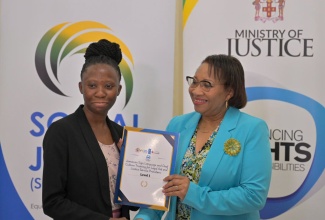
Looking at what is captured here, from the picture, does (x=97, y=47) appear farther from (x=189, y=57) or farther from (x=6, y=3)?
(x=6, y=3)

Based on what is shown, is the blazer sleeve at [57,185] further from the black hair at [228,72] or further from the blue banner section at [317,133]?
the blue banner section at [317,133]

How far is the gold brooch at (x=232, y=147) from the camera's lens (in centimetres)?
190

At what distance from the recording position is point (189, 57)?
9.32ft

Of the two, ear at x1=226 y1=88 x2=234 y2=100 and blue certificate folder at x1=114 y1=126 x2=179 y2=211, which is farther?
ear at x1=226 y1=88 x2=234 y2=100

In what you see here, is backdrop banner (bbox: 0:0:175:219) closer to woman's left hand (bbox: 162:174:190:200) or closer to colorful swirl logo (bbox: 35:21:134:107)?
colorful swirl logo (bbox: 35:21:134:107)

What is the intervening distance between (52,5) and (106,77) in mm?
1441

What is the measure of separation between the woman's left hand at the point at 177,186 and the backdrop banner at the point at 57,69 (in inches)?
48.7

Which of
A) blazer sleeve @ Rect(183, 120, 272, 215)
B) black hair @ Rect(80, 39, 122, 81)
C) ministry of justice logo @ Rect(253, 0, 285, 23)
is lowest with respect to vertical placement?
blazer sleeve @ Rect(183, 120, 272, 215)

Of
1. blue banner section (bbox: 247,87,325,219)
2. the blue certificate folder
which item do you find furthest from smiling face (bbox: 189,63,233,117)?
blue banner section (bbox: 247,87,325,219)

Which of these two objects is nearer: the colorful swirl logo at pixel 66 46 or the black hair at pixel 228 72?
the black hair at pixel 228 72

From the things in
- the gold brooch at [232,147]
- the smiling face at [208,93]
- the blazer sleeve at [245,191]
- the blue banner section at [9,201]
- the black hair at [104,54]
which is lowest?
the blue banner section at [9,201]

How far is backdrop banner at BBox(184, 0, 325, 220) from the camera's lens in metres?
2.71

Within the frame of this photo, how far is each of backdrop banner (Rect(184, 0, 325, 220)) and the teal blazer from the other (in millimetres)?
824

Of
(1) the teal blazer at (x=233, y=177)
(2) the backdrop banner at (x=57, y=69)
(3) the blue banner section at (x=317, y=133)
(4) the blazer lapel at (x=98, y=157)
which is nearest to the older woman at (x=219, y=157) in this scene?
(1) the teal blazer at (x=233, y=177)
